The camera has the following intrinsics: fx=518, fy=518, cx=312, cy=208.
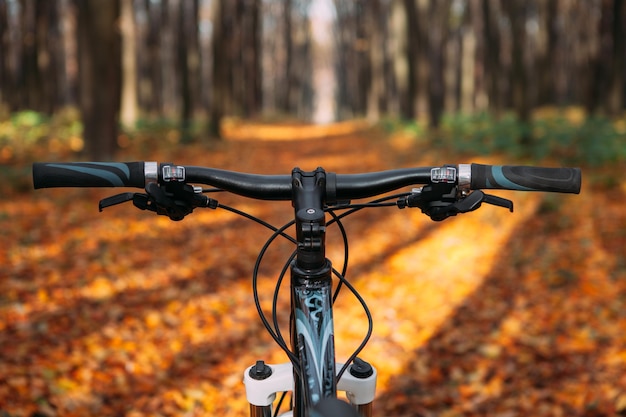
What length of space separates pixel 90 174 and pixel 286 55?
4224 cm

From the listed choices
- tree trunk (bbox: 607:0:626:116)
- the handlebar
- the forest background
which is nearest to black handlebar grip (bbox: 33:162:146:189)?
the handlebar

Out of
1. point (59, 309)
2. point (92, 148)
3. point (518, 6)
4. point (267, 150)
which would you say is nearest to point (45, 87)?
point (267, 150)

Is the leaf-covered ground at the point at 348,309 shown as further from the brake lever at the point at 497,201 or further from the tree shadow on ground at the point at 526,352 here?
the brake lever at the point at 497,201

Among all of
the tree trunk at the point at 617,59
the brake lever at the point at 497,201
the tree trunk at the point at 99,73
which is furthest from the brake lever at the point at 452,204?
the tree trunk at the point at 617,59

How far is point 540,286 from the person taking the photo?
5.54 metres

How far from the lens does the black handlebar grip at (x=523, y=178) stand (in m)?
1.54

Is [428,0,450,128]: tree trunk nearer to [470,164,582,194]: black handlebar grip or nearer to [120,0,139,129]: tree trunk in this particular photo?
[120,0,139,129]: tree trunk

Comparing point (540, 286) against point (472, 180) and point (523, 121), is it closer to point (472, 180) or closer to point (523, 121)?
point (472, 180)

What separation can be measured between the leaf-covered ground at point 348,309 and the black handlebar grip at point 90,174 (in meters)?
2.45

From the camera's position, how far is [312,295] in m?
1.44

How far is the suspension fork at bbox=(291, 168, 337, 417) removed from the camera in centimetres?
136

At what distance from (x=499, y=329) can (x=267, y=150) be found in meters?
12.3

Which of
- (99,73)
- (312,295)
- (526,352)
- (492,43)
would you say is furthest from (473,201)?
(492,43)

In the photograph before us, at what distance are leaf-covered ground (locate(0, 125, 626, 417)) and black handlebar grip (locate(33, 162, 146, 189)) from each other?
245 cm
